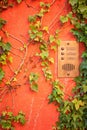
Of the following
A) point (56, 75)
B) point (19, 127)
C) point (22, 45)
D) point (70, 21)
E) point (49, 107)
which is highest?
point (70, 21)

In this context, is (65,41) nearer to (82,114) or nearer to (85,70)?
(85,70)

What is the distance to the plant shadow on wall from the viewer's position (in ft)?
10.4

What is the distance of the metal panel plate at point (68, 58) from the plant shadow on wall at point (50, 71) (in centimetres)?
7

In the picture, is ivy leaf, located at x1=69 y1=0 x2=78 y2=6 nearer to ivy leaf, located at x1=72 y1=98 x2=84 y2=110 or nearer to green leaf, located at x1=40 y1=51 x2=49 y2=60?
green leaf, located at x1=40 y1=51 x2=49 y2=60

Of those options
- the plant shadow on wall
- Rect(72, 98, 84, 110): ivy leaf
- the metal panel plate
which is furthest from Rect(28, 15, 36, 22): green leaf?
Rect(72, 98, 84, 110): ivy leaf

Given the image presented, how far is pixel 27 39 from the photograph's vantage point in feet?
10.6

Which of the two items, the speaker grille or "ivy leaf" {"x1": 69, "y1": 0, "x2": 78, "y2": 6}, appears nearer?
"ivy leaf" {"x1": 69, "y1": 0, "x2": 78, "y2": 6}

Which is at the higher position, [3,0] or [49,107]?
[3,0]

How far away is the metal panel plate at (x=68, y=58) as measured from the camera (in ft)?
10.6

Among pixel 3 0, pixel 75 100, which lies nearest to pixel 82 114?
pixel 75 100

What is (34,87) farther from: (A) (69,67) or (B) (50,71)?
(A) (69,67)

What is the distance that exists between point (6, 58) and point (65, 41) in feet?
2.15

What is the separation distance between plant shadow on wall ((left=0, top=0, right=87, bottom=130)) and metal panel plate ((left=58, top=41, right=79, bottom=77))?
0.07 m

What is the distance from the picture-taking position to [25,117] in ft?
10.7
